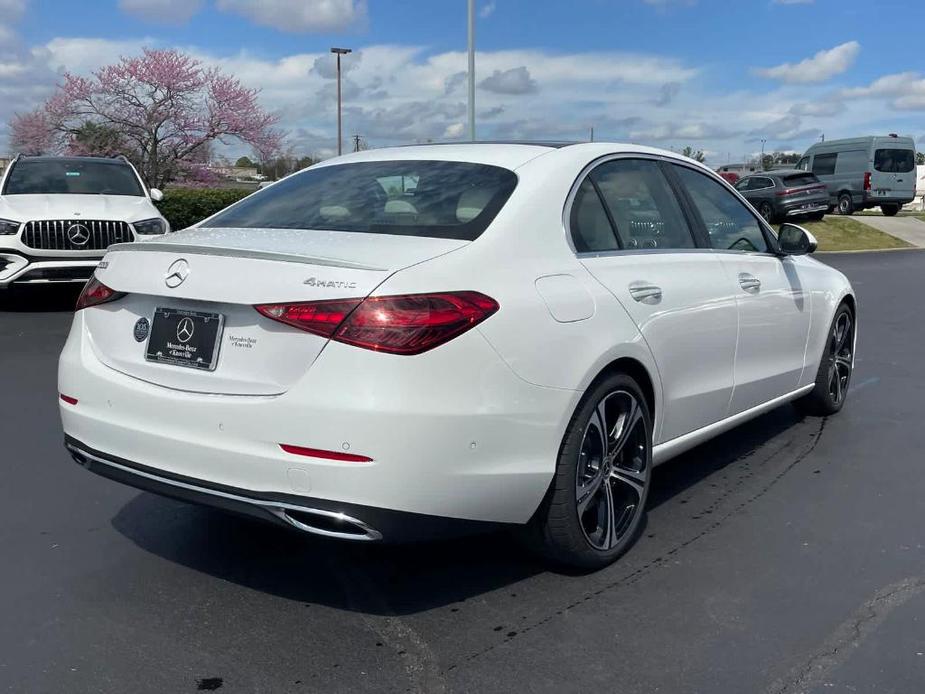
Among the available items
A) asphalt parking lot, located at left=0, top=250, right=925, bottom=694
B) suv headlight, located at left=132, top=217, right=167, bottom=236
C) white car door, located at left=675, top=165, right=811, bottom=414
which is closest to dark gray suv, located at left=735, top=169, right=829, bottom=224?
suv headlight, located at left=132, top=217, right=167, bottom=236

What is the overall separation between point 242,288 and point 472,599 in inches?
53.8

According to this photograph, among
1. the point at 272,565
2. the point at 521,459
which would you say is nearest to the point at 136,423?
the point at 272,565

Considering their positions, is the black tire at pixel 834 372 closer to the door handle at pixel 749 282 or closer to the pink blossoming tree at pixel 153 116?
the door handle at pixel 749 282

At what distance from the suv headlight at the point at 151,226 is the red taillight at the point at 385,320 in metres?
8.25

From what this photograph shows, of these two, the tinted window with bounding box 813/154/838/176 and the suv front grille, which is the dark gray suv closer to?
the tinted window with bounding box 813/154/838/176

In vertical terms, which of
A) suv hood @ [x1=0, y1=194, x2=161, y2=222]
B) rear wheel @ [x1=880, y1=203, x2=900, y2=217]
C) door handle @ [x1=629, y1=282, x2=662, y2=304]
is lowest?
rear wheel @ [x1=880, y1=203, x2=900, y2=217]

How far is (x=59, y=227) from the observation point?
34.2 feet

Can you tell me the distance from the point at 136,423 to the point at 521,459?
4.27ft

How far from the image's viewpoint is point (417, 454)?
2973mm

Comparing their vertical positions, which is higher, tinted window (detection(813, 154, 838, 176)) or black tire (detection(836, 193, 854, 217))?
tinted window (detection(813, 154, 838, 176))

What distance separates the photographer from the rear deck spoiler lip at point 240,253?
10.1 feet

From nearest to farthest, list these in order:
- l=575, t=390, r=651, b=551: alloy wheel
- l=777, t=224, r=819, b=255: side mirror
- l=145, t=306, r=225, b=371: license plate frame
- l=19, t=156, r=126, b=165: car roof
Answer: l=145, t=306, r=225, b=371: license plate frame < l=575, t=390, r=651, b=551: alloy wheel < l=777, t=224, r=819, b=255: side mirror < l=19, t=156, r=126, b=165: car roof

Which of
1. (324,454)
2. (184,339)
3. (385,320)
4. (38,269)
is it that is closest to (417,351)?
(385,320)

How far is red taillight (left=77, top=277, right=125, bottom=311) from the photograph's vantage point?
3559 mm
